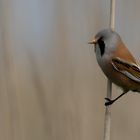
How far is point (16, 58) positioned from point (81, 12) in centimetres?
27

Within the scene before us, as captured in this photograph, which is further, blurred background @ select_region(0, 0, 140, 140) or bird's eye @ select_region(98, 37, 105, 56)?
blurred background @ select_region(0, 0, 140, 140)

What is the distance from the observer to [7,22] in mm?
1490

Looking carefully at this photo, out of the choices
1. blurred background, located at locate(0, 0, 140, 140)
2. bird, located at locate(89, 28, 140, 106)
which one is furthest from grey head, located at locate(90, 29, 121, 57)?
blurred background, located at locate(0, 0, 140, 140)

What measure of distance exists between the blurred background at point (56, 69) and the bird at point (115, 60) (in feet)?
1.13

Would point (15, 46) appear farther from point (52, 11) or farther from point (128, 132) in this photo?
point (128, 132)

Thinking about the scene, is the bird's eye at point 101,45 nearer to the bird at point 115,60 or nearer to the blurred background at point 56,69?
the bird at point 115,60

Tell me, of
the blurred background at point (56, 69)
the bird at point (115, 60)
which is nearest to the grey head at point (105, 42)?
the bird at point (115, 60)

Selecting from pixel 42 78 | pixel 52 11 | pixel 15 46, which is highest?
pixel 52 11

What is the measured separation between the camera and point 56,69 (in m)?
1.58

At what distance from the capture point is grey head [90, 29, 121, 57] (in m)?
1.18

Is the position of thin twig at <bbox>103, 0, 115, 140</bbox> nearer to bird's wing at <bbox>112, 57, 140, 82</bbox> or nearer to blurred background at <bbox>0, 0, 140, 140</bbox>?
bird's wing at <bbox>112, 57, 140, 82</bbox>

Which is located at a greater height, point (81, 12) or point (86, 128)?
point (81, 12)

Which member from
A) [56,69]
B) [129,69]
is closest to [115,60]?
[129,69]

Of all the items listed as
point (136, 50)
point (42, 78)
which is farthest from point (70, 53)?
point (136, 50)
